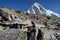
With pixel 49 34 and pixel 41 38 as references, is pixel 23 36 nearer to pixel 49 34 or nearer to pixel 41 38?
pixel 41 38

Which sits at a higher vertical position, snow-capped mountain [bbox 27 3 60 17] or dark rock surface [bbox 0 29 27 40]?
snow-capped mountain [bbox 27 3 60 17]

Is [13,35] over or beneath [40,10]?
beneath

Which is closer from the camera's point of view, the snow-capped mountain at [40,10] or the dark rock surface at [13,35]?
the dark rock surface at [13,35]

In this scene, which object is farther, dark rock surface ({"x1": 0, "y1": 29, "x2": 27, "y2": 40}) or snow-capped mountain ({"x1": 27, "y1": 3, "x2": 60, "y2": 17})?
snow-capped mountain ({"x1": 27, "y1": 3, "x2": 60, "y2": 17})

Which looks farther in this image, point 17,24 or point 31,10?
point 31,10

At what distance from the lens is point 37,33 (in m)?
10.9

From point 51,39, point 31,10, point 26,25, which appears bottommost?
point 51,39

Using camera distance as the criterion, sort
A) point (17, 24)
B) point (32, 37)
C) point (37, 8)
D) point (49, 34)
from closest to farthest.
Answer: point (32, 37) < point (49, 34) < point (17, 24) < point (37, 8)

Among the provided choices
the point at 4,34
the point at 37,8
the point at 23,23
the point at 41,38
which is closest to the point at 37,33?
the point at 41,38

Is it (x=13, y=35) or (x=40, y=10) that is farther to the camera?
(x=40, y=10)

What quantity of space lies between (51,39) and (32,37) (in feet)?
4.60

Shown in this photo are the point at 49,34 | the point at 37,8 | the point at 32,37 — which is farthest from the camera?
the point at 37,8

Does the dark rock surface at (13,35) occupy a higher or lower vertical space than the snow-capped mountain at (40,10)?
lower

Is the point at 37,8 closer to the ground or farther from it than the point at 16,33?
farther from it
